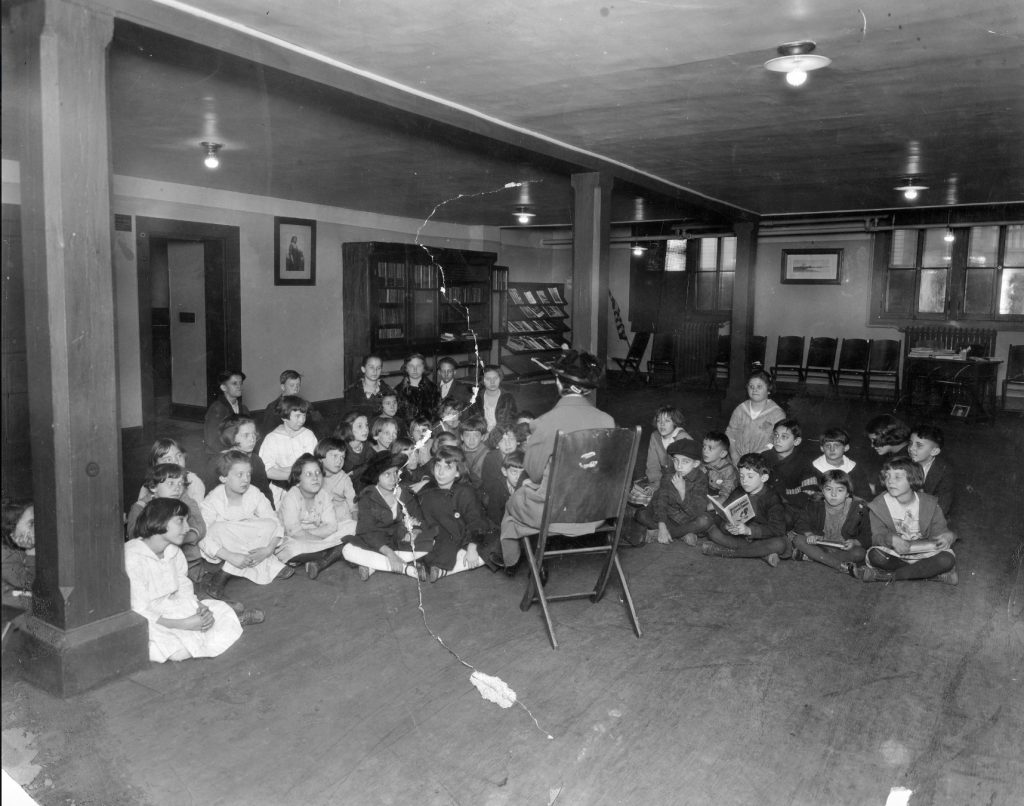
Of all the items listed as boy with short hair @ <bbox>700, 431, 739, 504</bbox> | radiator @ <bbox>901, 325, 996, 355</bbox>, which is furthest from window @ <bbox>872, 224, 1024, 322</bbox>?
boy with short hair @ <bbox>700, 431, 739, 504</bbox>

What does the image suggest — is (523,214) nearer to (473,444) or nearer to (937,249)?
(937,249)

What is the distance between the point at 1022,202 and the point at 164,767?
10.4m

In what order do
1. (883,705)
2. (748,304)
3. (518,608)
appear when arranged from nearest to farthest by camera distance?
(883,705) → (518,608) → (748,304)

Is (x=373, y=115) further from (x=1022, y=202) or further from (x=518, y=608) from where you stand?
(x=1022, y=202)

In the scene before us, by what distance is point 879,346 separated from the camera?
1123 cm

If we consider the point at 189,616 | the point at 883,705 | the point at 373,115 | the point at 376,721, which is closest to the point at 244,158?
the point at 373,115

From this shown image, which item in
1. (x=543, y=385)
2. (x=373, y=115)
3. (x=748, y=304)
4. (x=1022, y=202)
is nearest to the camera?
→ (x=373, y=115)

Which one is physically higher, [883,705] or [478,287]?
[478,287]

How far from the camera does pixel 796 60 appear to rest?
11.8 feet

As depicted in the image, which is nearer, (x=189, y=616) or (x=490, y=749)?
(x=490, y=749)

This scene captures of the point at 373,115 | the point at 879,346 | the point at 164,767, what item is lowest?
the point at 164,767

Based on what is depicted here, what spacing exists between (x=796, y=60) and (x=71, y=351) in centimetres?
312

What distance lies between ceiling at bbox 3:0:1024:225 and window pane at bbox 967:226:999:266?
135 inches

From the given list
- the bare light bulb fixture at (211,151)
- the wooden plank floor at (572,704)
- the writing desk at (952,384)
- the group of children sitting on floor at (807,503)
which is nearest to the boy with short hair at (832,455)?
the group of children sitting on floor at (807,503)
